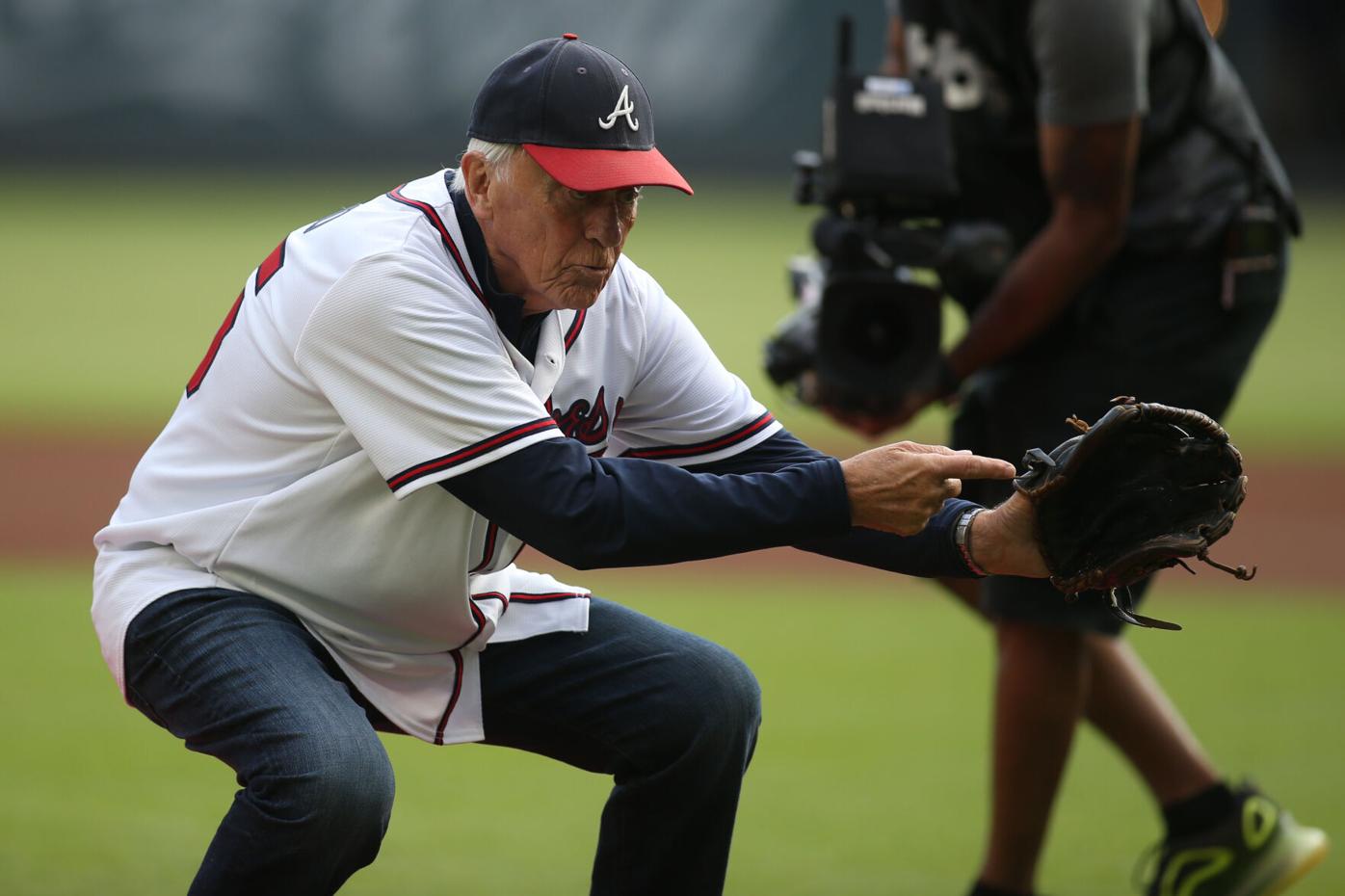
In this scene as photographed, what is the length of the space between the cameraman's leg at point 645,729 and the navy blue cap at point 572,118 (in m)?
0.81

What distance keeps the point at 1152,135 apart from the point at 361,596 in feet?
6.86

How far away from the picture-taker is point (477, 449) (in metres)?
2.36

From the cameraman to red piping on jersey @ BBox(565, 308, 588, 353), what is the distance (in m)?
1.22

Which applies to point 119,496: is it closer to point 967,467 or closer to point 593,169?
point 593,169

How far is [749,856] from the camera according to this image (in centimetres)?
395

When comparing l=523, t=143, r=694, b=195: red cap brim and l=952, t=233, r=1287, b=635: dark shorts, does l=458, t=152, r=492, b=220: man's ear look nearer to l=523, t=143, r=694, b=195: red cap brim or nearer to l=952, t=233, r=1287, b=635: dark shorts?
l=523, t=143, r=694, b=195: red cap brim

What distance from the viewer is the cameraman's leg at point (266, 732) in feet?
7.73

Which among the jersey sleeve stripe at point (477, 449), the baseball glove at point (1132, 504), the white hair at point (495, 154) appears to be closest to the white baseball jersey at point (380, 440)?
the jersey sleeve stripe at point (477, 449)

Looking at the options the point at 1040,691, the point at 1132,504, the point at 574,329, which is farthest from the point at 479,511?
the point at 1040,691

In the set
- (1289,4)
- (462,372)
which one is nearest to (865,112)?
(462,372)

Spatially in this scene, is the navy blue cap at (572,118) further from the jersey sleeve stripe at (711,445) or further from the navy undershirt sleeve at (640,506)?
the jersey sleeve stripe at (711,445)

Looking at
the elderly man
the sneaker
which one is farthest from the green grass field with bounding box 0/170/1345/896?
the elderly man

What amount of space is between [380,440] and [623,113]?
61 centimetres

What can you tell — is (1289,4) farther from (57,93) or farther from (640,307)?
(640,307)
